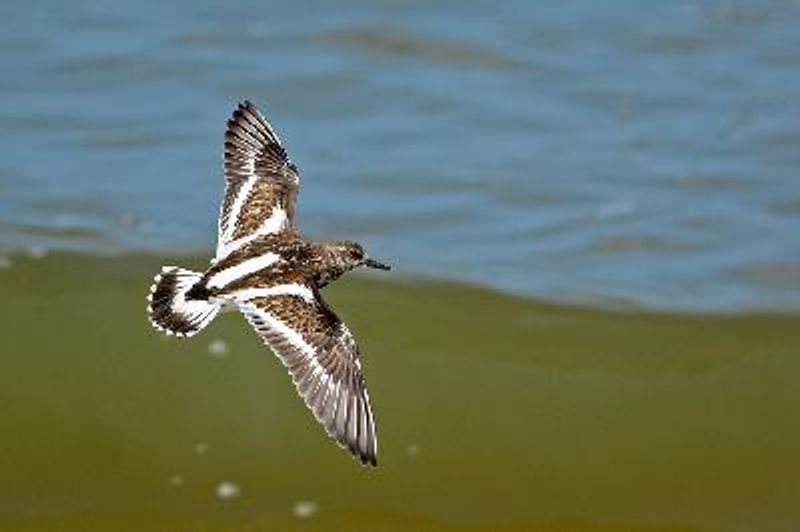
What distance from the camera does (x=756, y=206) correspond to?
7.98 m

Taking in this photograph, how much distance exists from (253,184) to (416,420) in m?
1.09

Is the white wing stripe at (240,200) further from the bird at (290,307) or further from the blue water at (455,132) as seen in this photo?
the blue water at (455,132)

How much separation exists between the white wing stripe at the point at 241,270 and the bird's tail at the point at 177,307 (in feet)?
0.15

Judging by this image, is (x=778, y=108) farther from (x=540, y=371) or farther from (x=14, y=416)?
(x=14, y=416)

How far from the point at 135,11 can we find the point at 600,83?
88.6 inches

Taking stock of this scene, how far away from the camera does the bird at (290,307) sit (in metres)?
4.82

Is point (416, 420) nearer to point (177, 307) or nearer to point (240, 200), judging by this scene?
point (240, 200)

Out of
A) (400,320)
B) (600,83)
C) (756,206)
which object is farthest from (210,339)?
(600,83)

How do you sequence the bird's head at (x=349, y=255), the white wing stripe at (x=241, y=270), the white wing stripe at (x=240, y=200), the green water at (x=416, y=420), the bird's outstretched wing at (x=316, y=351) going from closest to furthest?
the bird's outstretched wing at (x=316, y=351) → the white wing stripe at (x=241, y=270) → the bird's head at (x=349, y=255) → the white wing stripe at (x=240, y=200) → the green water at (x=416, y=420)

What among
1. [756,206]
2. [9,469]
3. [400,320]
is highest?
[756,206]

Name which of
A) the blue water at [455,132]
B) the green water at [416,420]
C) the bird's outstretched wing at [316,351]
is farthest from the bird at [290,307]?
Answer: the blue water at [455,132]

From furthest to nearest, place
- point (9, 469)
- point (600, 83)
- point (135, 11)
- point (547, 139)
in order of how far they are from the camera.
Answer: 1. point (135, 11)
2. point (600, 83)
3. point (547, 139)
4. point (9, 469)

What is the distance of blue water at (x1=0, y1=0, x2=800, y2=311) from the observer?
24.7 ft

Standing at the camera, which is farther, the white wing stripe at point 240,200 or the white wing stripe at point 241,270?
the white wing stripe at point 240,200
